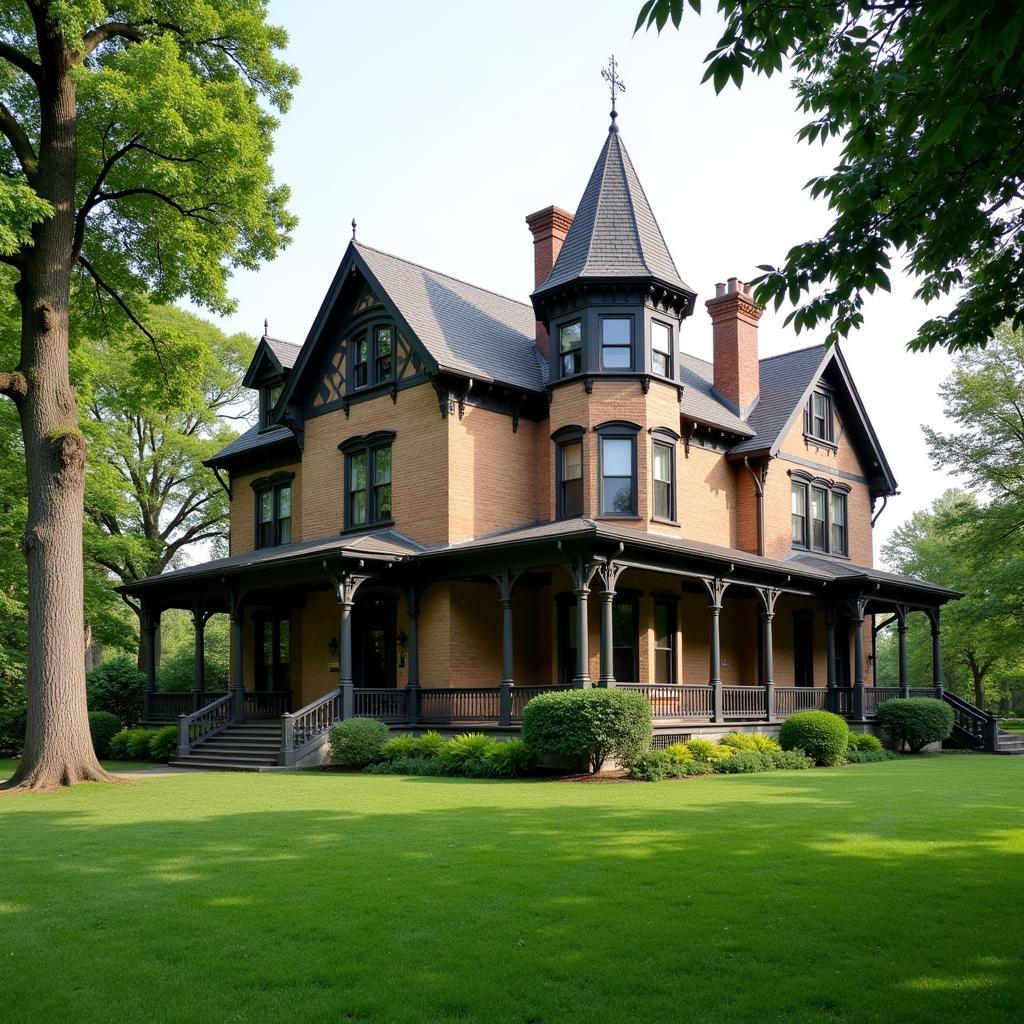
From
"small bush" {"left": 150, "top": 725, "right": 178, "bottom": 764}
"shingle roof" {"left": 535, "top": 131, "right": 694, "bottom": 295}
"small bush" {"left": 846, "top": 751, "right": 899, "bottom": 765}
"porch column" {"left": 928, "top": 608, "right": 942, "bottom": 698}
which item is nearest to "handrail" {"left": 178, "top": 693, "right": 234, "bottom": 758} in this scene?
"small bush" {"left": 150, "top": 725, "right": 178, "bottom": 764}

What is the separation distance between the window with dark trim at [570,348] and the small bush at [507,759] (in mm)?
9935

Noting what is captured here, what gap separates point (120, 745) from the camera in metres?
26.8

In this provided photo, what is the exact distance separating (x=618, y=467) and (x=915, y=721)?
10551mm

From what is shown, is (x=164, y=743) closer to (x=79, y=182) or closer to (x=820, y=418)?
(x=79, y=182)

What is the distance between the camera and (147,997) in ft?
19.1

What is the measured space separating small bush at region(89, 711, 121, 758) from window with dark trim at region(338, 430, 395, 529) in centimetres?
842

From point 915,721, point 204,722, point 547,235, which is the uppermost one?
point 547,235

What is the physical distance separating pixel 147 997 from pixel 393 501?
20465 mm

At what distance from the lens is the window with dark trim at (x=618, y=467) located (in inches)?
986

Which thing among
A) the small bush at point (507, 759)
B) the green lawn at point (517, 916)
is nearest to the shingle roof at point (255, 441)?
the small bush at point (507, 759)

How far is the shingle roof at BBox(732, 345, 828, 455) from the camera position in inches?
1137

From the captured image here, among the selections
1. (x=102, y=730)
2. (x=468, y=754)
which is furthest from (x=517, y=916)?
(x=102, y=730)

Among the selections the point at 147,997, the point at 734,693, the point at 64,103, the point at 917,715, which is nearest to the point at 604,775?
the point at 734,693

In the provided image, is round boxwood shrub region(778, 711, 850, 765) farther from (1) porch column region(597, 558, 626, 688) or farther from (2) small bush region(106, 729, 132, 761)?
(2) small bush region(106, 729, 132, 761)
